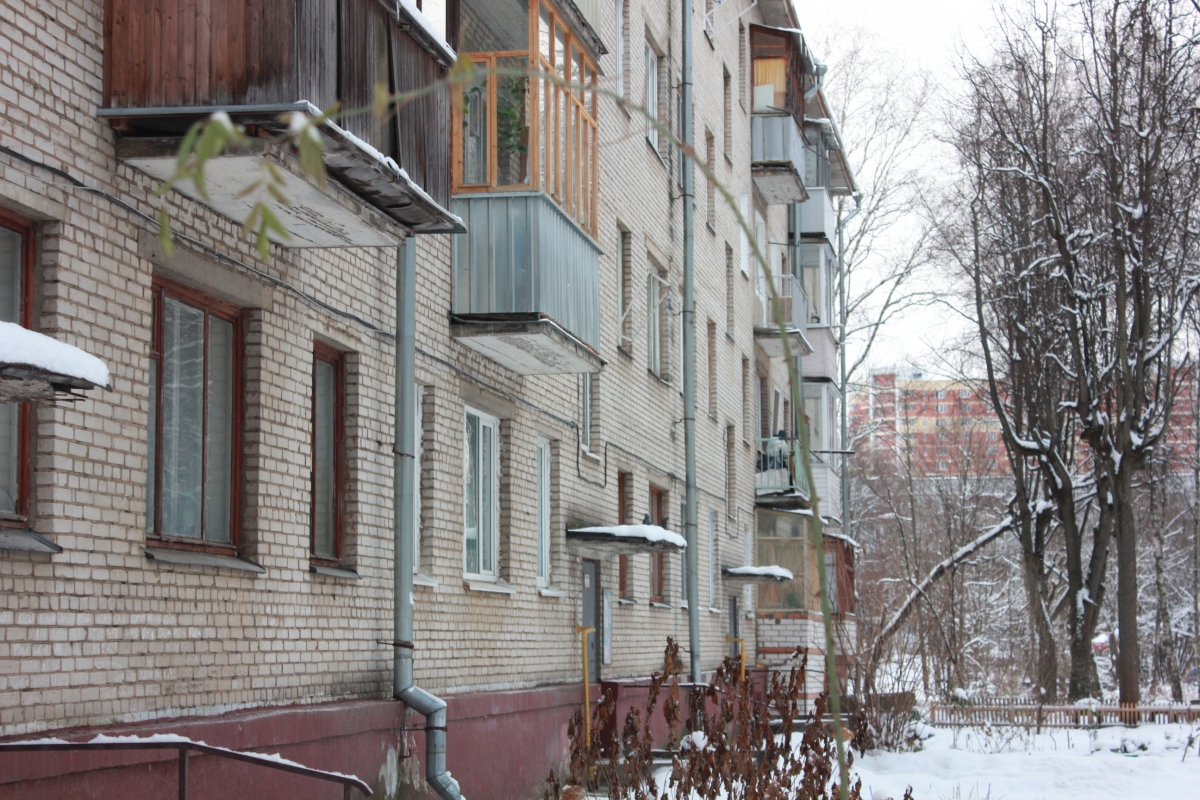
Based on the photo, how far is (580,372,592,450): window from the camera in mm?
15133

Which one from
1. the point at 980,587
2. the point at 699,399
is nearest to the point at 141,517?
the point at 699,399

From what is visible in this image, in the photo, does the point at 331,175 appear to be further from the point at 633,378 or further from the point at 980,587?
the point at 980,587

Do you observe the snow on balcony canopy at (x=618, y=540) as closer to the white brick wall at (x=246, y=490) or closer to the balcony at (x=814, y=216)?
the white brick wall at (x=246, y=490)

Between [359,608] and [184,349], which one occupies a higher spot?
[184,349]

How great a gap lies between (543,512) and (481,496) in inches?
69.7

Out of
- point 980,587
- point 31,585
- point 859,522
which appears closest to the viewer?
point 31,585

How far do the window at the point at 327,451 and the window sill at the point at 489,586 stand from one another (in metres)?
2.25

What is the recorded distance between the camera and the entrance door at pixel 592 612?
1536 cm

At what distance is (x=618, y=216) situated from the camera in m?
16.8

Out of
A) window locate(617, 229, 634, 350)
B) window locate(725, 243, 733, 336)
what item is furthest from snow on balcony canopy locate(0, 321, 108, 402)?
window locate(725, 243, 733, 336)

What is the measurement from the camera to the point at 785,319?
28.5 metres

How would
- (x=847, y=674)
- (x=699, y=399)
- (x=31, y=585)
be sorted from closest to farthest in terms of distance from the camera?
(x=31, y=585) < (x=847, y=674) < (x=699, y=399)

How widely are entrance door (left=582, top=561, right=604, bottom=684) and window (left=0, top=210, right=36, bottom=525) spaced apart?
9.34 m

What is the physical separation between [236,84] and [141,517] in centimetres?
211
